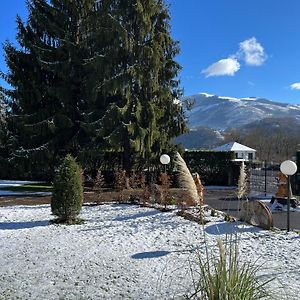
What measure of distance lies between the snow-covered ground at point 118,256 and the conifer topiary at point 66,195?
389 millimetres

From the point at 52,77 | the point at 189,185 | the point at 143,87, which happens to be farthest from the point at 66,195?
the point at 52,77

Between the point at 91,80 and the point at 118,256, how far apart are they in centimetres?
1247

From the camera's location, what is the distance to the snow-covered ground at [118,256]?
4.35 metres

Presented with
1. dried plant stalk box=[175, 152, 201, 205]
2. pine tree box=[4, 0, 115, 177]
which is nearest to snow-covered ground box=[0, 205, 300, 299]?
dried plant stalk box=[175, 152, 201, 205]

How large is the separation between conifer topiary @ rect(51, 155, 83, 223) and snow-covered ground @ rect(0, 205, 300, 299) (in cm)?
39

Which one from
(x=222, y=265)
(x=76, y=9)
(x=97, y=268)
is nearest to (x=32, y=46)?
(x=76, y=9)

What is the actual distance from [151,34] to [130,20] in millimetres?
1143

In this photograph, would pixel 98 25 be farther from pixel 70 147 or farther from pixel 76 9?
pixel 70 147

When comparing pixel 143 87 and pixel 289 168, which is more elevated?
pixel 143 87

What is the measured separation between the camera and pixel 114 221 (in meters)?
8.61

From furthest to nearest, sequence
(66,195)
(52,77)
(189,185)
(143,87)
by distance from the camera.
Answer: (52,77)
(143,87)
(66,195)
(189,185)

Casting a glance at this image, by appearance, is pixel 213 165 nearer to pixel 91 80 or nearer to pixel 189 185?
pixel 91 80

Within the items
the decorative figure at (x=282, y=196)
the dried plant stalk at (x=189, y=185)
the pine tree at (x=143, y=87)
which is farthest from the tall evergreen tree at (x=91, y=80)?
the dried plant stalk at (x=189, y=185)

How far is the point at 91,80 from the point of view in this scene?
1714cm
